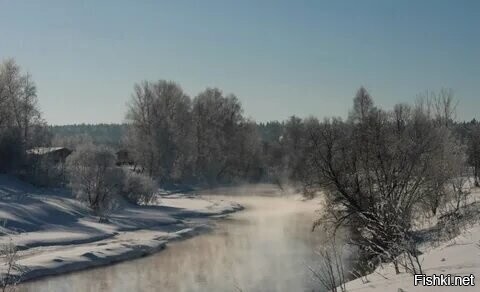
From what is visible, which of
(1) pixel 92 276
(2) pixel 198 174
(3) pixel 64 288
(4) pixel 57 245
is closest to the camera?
(3) pixel 64 288

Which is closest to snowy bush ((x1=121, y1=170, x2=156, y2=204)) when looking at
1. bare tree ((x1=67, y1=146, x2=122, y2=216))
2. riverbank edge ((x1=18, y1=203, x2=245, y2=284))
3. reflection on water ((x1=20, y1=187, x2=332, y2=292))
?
bare tree ((x1=67, y1=146, x2=122, y2=216))

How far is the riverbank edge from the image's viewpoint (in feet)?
77.3

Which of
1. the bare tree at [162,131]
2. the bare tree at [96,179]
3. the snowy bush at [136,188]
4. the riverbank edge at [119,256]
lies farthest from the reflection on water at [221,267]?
the bare tree at [162,131]

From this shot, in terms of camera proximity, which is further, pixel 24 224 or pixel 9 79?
pixel 9 79

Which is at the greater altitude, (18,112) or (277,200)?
(18,112)

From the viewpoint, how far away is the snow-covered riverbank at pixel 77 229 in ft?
86.2

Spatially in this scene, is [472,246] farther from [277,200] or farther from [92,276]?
[277,200]

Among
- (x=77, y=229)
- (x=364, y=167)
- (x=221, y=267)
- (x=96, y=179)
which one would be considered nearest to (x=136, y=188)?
(x=96, y=179)

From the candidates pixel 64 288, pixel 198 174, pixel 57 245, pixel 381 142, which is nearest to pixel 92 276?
pixel 64 288

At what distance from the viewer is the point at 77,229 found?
33.9m

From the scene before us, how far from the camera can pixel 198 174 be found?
277 ft

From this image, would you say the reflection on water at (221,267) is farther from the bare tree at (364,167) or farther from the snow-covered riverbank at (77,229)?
the bare tree at (364,167)

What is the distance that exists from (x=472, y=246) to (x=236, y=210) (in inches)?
1624

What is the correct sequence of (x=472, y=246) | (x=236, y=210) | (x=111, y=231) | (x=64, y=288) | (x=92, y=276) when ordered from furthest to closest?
(x=236, y=210) → (x=111, y=231) → (x=92, y=276) → (x=64, y=288) → (x=472, y=246)
